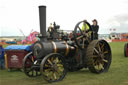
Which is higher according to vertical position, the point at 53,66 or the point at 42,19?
the point at 42,19

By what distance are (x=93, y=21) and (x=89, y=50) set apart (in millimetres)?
1789

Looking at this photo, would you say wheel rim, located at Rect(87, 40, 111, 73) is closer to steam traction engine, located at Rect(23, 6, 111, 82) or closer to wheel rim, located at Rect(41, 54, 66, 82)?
steam traction engine, located at Rect(23, 6, 111, 82)

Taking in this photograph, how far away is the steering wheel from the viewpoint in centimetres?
585

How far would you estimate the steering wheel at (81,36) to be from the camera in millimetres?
5852

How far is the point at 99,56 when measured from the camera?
6.17m

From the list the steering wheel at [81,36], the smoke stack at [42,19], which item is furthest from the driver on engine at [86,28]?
the smoke stack at [42,19]

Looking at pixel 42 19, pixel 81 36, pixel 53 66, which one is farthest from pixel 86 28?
pixel 53 66

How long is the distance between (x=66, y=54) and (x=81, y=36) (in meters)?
0.78

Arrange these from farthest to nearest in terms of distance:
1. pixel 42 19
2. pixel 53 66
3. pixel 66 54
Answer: pixel 66 54 → pixel 42 19 → pixel 53 66

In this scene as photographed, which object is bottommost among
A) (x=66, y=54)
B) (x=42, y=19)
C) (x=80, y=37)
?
(x=66, y=54)

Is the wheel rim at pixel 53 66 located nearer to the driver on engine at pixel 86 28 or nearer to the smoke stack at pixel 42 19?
the smoke stack at pixel 42 19

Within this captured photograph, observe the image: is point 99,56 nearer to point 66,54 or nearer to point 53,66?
point 66,54

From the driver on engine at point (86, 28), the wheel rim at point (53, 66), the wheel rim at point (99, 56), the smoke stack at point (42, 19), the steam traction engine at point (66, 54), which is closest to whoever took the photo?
the wheel rim at point (53, 66)

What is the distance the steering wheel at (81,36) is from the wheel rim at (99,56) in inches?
10.8
